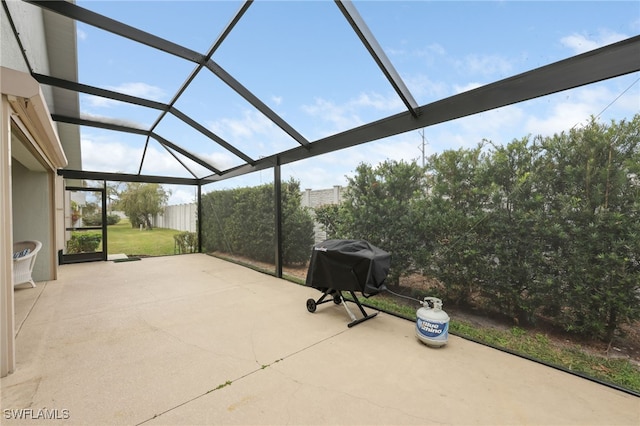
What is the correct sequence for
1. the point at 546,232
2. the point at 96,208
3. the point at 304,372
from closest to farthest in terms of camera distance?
the point at 304,372
the point at 546,232
the point at 96,208

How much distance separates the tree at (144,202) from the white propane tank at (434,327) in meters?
9.29

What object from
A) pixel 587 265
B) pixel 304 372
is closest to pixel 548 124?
pixel 587 265

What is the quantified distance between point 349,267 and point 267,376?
1.32 meters

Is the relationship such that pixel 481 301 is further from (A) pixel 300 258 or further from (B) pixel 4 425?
(B) pixel 4 425

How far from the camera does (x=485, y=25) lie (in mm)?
2189

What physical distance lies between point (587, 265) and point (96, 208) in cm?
1013

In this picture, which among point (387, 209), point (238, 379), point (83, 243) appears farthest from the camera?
point (83, 243)

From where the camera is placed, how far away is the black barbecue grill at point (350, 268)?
2.80m

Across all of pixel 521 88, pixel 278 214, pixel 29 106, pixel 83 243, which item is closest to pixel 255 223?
pixel 278 214

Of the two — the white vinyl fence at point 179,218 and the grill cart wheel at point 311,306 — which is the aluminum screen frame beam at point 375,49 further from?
the white vinyl fence at point 179,218

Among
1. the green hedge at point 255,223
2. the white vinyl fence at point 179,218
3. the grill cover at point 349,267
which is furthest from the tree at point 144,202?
the grill cover at point 349,267

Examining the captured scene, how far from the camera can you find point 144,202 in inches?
363

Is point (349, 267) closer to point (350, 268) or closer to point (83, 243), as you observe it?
point (350, 268)

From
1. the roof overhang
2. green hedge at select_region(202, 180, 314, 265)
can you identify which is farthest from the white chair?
green hedge at select_region(202, 180, 314, 265)
